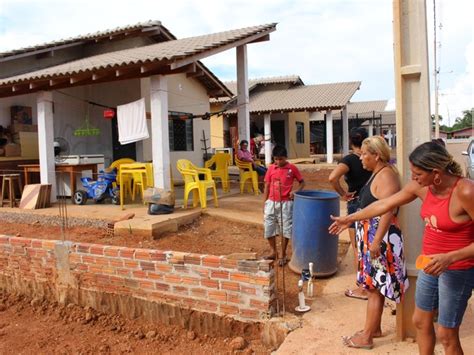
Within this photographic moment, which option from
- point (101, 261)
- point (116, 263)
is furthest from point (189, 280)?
point (101, 261)

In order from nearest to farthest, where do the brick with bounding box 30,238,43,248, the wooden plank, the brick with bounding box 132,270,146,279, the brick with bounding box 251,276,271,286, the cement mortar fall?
1. the brick with bounding box 251,276,271,286
2. the brick with bounding box 132,270,146,279
3. the brick with bounding box 30,238,43,248
4. the cement mortar
5. the wooden plank

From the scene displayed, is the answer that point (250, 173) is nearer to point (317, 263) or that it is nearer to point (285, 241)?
point (285, 241)

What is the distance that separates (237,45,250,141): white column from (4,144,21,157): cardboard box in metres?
5.38

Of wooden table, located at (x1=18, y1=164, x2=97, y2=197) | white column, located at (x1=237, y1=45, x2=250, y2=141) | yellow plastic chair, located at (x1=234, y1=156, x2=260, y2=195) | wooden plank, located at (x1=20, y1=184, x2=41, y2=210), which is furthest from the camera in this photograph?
white column, located at (x1=237, y1=45, x2=250, y2=141)

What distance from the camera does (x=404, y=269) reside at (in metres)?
3.02

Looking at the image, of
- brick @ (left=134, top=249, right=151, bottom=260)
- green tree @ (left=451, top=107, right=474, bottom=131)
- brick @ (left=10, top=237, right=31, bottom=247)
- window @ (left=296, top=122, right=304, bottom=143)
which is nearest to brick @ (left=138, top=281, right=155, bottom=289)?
brick @ (left=134, top=249, right=151, bottom=260)

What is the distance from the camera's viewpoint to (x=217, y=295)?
389 cm

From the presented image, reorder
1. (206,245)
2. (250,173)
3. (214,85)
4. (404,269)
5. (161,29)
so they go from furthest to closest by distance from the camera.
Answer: (214,85) < (161,29) < (250,173) < (206,245) < (404,269)

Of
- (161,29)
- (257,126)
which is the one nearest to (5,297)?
(161,29)

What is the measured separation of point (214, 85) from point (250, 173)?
433 cm

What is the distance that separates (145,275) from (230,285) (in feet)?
3.35

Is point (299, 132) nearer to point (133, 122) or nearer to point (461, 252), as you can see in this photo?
point (133, 122)

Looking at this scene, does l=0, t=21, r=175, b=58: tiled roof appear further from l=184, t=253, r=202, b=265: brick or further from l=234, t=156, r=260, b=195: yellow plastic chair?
l=184, t=253, r=202, b=265: brick

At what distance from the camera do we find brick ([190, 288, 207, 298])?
397 cm
